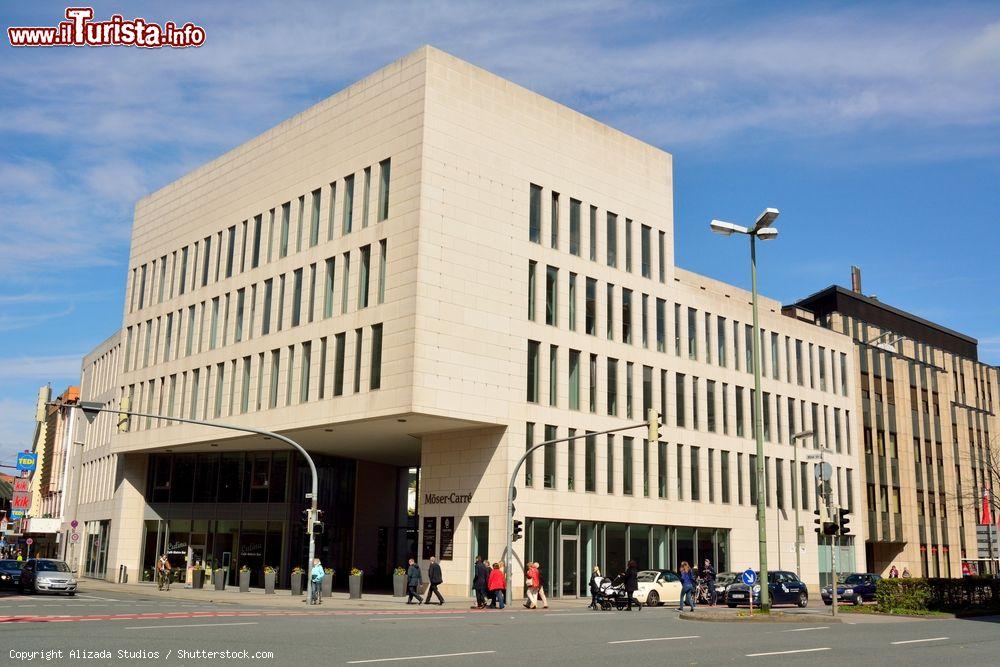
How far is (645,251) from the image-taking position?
4922cm

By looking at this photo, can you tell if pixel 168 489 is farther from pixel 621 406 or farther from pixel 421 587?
pixel 621 406

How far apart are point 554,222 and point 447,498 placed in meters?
13.5

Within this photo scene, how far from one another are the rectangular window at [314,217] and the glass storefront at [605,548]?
1610cm

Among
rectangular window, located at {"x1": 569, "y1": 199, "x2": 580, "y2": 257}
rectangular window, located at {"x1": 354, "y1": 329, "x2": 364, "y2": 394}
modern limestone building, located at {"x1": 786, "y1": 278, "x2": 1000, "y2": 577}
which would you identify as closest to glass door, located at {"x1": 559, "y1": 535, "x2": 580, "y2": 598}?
rectangular window, located at {"x1": 354, "y1": 329, "x2": 364, "y2": 394}

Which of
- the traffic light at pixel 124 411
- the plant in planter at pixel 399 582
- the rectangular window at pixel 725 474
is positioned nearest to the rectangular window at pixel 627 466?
the rectangular window at pixel 725 474

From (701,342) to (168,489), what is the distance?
30.5 meters

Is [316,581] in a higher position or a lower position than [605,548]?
lower

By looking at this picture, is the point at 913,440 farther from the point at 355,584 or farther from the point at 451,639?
the point at 451,639

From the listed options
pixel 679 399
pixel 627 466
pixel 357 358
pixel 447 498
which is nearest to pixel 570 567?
pixel 627 466

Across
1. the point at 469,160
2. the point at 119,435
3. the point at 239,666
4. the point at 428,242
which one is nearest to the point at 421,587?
the point at 428,242

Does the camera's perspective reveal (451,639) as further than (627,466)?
No

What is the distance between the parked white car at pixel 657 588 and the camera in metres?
37.5

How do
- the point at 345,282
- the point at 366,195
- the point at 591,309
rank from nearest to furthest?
the point at 345,282 → the point at 366,195 → the point at 591,309

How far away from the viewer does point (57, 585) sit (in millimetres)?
34812
